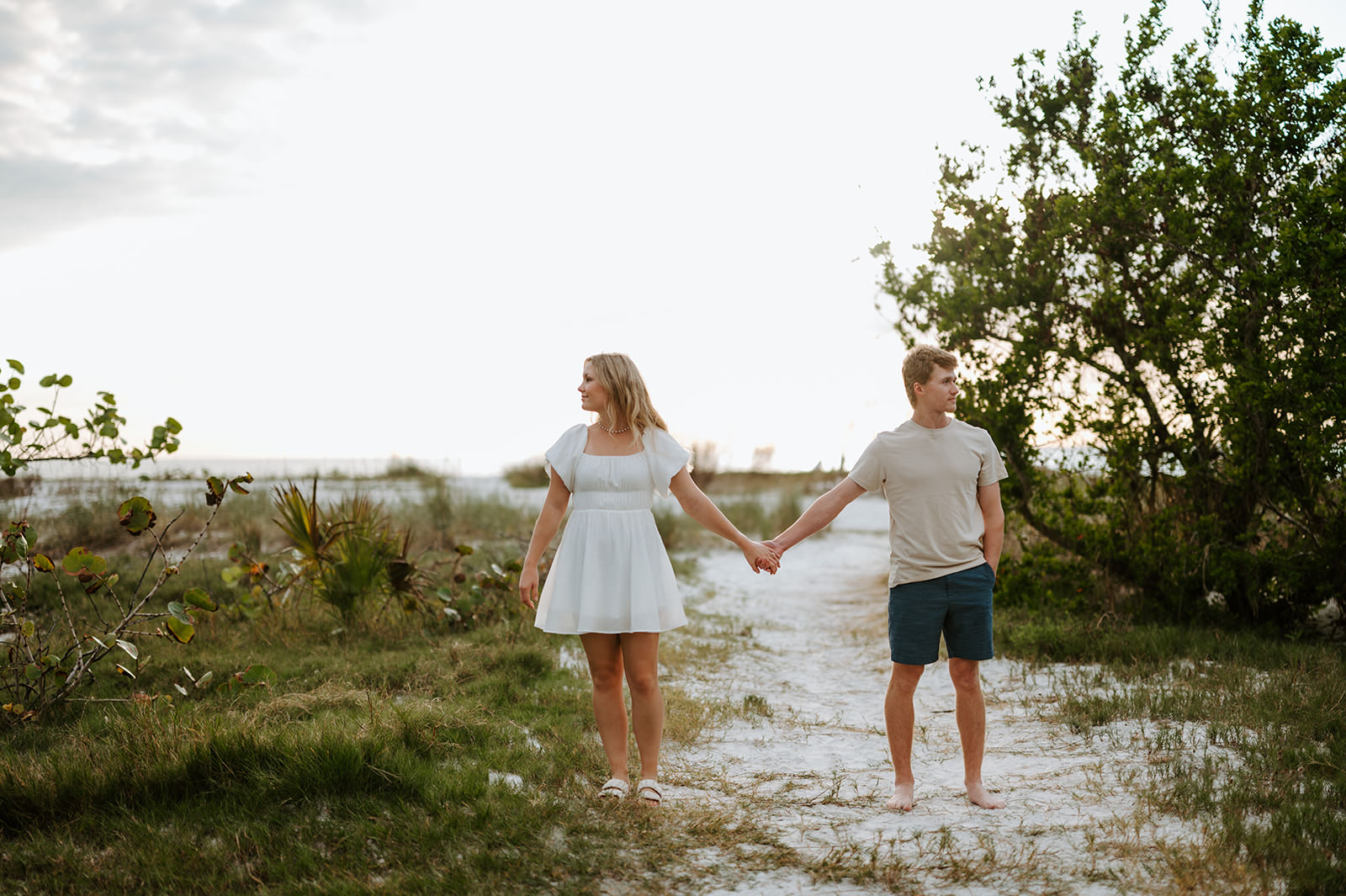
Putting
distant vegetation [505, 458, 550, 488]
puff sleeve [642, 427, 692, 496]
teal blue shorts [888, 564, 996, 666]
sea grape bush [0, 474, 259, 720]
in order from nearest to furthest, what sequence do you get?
teal blue shorts [888, 564, 996, 666]
puff sleeve [642, 427, 692, 496]
sea grape bush [0, 474, 259, 720]
distant vegetation [505, 458, 550, 488]

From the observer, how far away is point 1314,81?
22.2ft

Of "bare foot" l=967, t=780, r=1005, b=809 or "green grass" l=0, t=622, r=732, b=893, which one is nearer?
"green grass" l=0, t=622, r=732, b=893

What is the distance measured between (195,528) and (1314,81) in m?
15.1

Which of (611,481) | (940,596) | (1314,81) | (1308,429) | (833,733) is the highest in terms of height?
(1314,81)

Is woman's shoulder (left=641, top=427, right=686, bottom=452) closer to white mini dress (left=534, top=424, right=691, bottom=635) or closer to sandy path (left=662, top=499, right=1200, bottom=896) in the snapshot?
white mini dress (left=534, top=424, right=691, bottom=635)

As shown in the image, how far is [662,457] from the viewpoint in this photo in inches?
171

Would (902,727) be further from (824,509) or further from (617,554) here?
(617,554)

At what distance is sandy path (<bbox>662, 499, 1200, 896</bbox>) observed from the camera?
353 centimetres

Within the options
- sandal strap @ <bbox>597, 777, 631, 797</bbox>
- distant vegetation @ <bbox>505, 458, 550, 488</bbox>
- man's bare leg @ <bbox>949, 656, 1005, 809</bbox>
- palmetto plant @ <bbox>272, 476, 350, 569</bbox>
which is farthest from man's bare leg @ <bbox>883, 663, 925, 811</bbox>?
distant vegetation @ <bbox>505, 458, 550, 488</bbox>

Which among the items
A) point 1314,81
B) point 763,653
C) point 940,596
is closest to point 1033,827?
point 940,596

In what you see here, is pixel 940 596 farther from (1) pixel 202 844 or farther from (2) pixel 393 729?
(1) pixel 202 844

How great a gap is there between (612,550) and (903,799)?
67.6 inches

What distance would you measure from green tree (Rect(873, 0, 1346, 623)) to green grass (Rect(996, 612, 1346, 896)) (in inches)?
31.3

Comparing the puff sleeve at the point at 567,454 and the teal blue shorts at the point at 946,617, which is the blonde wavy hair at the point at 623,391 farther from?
the teal blue shorts at the point at 946,617
